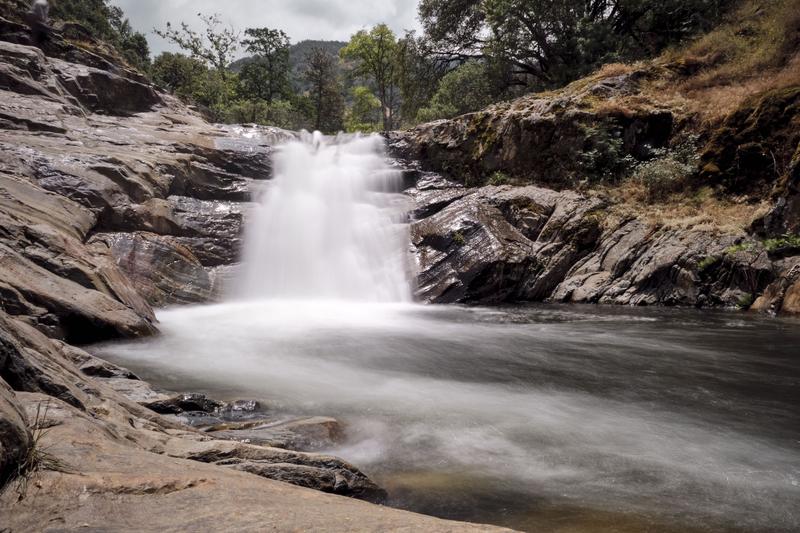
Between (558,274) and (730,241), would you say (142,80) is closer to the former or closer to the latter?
(558,274)

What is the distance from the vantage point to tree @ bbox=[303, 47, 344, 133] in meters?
44.7

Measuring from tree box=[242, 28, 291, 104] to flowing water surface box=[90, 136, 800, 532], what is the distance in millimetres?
39092

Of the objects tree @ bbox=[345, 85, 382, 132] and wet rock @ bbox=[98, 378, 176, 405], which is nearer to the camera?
wet rock @ bbox=[98, 378, 176, 405]

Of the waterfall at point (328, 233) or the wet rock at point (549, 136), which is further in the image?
the wet rock at point (549, 136)

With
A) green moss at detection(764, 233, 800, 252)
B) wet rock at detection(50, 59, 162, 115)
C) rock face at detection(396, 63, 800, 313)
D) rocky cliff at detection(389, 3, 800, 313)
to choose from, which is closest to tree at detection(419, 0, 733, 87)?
rocky cliff at detection(389, 3, 800, 313)

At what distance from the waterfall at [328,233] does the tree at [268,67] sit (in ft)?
109

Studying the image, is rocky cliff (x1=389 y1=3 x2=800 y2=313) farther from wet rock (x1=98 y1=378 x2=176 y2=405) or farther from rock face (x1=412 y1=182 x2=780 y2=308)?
wet rock (x1=98 y1=378 x2=176 y2=405)

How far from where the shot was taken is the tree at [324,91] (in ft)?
147

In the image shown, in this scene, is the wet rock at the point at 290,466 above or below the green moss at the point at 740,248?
below

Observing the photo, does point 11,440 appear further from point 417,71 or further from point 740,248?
point 417,71

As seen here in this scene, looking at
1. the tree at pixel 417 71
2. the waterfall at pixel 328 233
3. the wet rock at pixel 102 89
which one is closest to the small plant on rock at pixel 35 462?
the waterfall at pixel 328 233

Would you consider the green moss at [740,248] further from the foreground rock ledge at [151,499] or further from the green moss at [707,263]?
the foreground rock ledge at [151,499]

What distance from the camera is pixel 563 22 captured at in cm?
2188

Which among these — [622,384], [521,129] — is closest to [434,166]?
[521,129]
